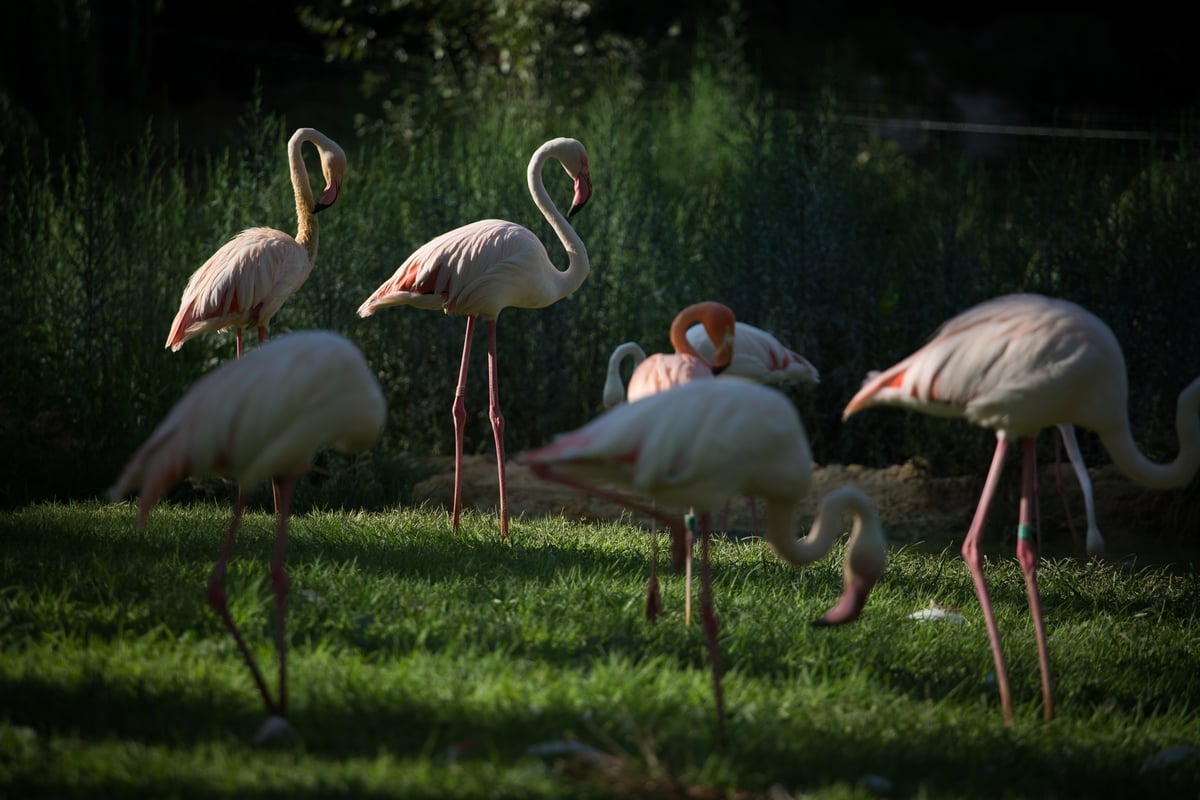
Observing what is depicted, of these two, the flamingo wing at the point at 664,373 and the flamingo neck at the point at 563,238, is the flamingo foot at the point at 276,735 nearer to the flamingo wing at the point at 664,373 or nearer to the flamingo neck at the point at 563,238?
the flamingo wing at the point at 664,373

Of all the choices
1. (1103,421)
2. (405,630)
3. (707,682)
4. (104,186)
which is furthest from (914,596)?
(104,186)

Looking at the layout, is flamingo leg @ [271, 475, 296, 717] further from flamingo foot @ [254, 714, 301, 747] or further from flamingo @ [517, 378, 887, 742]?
flamingo @ [517, 378, 887, 742]

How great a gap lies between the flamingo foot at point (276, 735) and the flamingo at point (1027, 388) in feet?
6.75

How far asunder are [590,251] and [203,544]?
404cm

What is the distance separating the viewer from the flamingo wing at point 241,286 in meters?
5.50

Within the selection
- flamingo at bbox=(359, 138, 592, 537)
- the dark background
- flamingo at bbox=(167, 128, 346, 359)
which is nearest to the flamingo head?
flamingo at bbox=(167, 128, 346, 359)

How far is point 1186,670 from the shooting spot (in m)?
4.17

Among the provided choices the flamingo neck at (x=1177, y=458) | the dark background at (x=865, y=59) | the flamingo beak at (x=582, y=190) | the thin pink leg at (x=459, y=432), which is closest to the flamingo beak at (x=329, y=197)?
the thin pink leg at (x=459, y=432)

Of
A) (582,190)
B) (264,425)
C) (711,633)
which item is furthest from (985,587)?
(582,190)

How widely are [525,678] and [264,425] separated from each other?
3.38 ft

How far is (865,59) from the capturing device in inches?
664

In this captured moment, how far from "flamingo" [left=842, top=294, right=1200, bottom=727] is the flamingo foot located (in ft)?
6.75

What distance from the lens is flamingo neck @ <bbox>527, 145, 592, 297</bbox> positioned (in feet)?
19.4

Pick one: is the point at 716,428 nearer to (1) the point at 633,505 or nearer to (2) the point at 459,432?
(1) the point at 633,505
